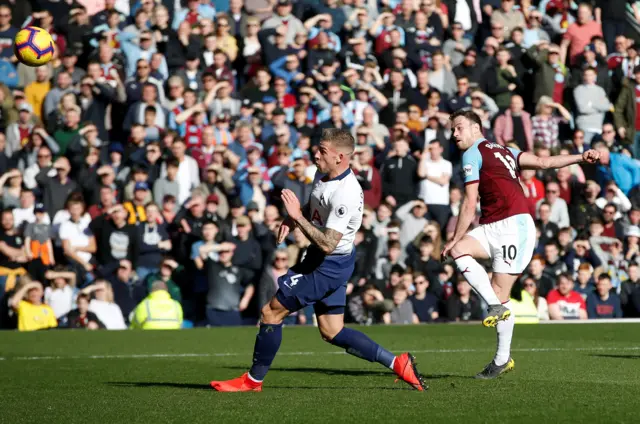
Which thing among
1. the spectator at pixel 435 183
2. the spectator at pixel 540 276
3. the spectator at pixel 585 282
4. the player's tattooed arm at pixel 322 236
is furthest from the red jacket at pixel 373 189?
the player's tattooed arm at pixel 322 236

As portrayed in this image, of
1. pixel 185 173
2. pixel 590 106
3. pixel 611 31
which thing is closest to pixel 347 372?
pixel 185 173

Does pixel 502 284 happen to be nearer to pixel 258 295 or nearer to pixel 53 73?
pixel 258 295

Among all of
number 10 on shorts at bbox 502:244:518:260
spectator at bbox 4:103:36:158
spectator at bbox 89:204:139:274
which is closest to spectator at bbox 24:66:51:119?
spectator at bbox 4:103:36:158

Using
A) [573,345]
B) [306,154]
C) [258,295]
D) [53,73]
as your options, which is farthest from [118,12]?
[573,345]

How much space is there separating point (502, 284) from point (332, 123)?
11084 mm

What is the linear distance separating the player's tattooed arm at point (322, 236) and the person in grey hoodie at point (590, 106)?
1622cm

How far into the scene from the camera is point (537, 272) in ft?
66.5

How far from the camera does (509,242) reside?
10789 mm

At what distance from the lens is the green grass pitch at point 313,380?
8016 mm

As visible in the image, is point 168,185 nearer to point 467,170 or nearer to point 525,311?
point 525,311

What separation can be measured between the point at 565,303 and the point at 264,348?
38.6 ft

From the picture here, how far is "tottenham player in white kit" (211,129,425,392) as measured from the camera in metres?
9.12

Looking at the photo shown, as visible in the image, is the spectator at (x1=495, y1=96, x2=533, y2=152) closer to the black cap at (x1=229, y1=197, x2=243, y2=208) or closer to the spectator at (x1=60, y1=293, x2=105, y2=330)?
the black cap at (x1=229, y1=197, x2=243, y2=208)

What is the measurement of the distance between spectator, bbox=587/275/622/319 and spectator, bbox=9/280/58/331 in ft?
29.4
